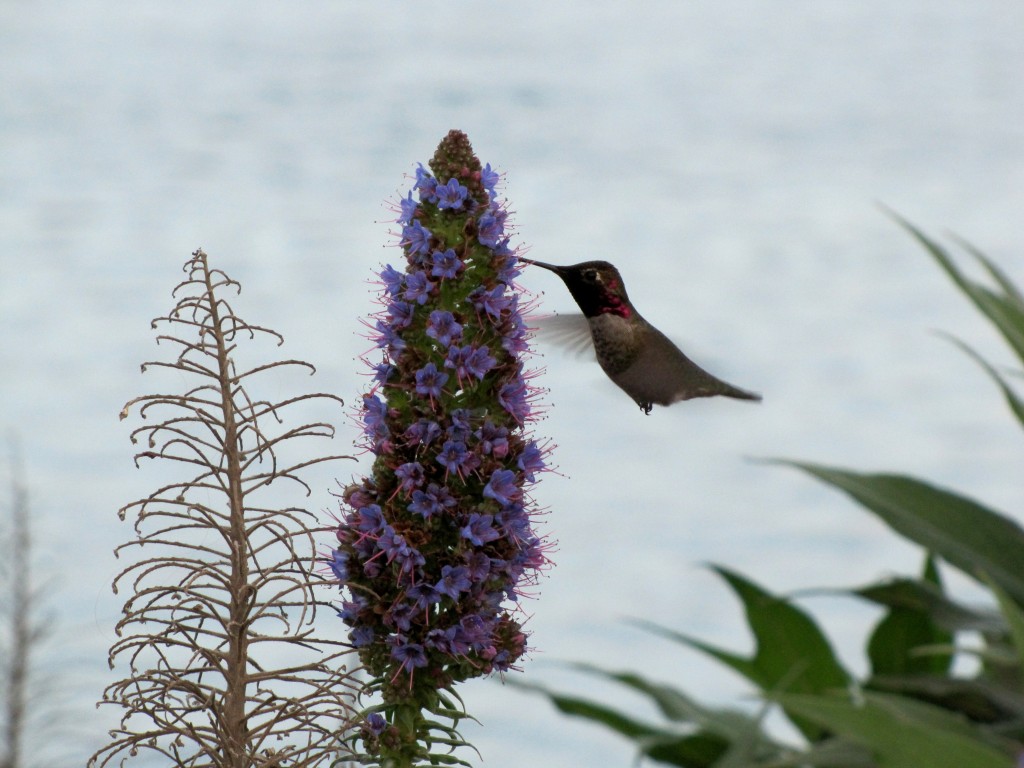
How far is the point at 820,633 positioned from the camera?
7.14 feet

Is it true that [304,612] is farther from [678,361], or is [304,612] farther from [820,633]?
[678,361]

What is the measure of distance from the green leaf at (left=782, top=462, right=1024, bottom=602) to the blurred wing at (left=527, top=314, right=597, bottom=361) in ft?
10.1

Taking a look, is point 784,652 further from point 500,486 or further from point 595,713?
point 500,486

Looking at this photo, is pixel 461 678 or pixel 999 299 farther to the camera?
pixel 461 678

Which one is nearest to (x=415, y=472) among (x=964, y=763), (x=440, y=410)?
(x=440, y=410)

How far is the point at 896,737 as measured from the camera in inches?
68.0

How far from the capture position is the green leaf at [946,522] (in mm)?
2104

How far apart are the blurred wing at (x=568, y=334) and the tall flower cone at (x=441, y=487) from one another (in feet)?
5.62

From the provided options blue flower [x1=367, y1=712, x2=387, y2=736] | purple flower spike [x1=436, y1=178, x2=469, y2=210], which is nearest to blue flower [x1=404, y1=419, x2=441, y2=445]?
purple flower spike [x1=436, y1=178, x2=469, y2=210]

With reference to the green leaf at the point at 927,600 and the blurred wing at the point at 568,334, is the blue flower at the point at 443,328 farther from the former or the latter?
the blurred wing at the point at 568,334

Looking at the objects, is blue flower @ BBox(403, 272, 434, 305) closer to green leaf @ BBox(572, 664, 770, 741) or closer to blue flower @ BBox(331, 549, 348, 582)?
blue flower @ BBox(331, 549, 348, 582)

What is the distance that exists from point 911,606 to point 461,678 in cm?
158

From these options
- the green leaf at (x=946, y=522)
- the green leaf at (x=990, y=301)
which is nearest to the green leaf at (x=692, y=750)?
the green leaf at (x=946, y=522)

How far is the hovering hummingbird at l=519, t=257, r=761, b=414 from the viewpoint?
473 centimetres
